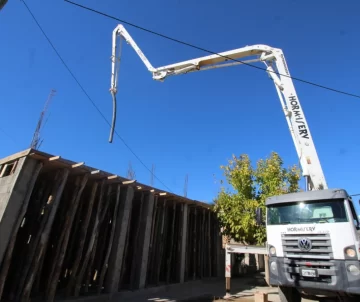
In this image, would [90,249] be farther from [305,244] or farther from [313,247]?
[313,247]

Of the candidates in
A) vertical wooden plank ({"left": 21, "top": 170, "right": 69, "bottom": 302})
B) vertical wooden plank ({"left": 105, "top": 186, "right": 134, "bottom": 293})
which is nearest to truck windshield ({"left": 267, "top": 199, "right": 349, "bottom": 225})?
vertical wooden plank ({"left": 105, "top": 186, "right": 134, "bottom": 293})

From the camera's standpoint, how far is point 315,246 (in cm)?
634

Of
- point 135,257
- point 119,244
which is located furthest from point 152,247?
point 119,244

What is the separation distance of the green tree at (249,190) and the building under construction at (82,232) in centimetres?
165

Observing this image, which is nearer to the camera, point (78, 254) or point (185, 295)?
point (78, 254)

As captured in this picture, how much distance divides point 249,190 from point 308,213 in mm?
7760

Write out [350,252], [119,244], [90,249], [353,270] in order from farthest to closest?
[119,244] → [90,249] → [350,252] → [353,270]

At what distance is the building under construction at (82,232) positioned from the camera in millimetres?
7609

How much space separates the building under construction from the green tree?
165 centimetres

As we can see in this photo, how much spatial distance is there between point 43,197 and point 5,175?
1.30m

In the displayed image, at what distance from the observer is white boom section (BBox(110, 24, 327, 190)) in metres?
8.45

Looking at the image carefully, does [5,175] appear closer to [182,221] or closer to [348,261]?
[182,221]

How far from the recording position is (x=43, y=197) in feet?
29.7

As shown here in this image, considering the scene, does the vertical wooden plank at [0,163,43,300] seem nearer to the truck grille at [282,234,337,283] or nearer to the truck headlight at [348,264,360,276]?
the truck grille at [282,234,337,283]
